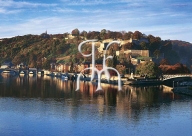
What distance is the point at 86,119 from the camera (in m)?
12.3

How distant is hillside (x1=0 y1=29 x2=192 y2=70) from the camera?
47.0 m

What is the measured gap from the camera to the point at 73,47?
62156 millimetres

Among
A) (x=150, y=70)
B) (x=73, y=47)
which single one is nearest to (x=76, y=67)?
(x=150, y=70)

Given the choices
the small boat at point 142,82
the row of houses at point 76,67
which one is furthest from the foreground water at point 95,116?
the row of houses at point 76,67

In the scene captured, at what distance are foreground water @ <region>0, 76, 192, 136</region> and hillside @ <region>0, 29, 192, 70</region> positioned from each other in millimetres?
26490

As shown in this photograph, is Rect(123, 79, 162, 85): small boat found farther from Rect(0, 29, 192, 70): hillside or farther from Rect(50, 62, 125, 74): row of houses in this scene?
Rect(0, 29, 192, 70): hillside

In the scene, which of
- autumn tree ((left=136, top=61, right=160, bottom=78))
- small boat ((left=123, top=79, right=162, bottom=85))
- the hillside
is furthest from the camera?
the hillside

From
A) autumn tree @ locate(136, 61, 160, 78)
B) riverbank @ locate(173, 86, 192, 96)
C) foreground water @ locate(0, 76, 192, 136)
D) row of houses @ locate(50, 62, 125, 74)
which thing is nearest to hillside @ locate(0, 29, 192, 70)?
row of houses @ locate(50, 62, 125, 74)

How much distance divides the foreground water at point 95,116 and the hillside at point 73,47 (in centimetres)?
2649

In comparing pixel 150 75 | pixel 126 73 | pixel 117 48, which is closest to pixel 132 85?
pixel 150 75

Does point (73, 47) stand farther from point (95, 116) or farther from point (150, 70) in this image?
point (95, 116)

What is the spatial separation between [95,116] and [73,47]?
49722 millimetres

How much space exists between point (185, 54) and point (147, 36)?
9057 mm

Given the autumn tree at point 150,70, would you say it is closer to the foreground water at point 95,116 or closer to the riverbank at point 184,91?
the riverbank at point 184,91
